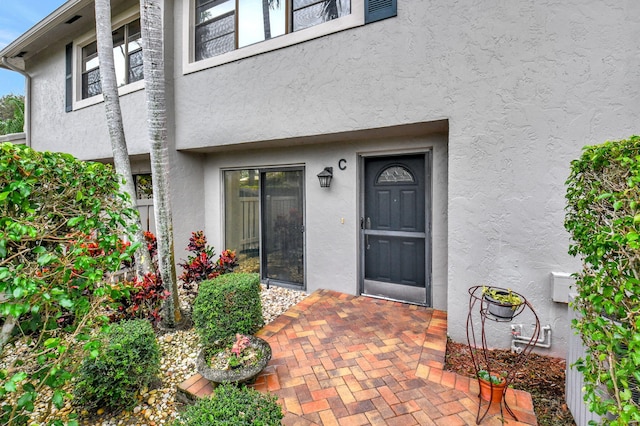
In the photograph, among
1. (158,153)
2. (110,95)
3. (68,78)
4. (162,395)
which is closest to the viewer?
(162,395)

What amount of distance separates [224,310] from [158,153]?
242 cm

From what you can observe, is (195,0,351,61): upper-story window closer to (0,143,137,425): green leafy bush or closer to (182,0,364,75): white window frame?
(182,0,364,75): white window frame

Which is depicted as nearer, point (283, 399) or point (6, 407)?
point (6, 407)

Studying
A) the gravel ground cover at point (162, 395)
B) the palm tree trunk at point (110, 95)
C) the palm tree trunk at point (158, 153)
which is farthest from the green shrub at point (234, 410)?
the palm tree trunk at point (110, 95)

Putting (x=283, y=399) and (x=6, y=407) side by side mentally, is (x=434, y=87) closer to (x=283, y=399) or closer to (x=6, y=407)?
(x=283, y=399)

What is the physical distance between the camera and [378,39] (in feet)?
12.5

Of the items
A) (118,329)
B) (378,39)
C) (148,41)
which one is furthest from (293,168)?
(118,329)

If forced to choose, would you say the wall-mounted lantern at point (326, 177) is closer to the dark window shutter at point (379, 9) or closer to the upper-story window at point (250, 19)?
the dark window shutter at point (379, 9)

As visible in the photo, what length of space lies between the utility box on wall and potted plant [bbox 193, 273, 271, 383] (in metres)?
3.13

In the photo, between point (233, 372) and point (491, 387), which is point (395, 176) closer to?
point (491, 387)

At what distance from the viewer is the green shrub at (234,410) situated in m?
1.62

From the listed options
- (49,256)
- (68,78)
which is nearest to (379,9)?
(49,256)

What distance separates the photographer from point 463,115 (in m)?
3.36

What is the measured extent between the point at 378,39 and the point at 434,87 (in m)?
1.06
